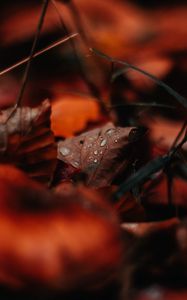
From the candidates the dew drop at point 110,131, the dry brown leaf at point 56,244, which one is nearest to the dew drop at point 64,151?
the dew drop at point 110,131

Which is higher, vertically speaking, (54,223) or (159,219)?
(54,223)

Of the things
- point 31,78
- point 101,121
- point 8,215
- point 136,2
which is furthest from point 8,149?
point 136,2

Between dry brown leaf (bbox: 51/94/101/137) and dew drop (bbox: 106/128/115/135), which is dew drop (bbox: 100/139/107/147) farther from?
dry brown leaf (bbox: 51/94/101/137)

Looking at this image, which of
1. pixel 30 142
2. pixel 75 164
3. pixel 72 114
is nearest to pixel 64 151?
pixel 75 164

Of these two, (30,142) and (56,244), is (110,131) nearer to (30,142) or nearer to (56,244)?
(30,142)

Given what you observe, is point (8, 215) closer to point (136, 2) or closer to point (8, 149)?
point (8, 149)

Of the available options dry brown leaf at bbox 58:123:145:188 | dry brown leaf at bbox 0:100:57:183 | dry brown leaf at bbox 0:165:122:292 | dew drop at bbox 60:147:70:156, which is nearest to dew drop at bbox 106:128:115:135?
dry brown leaf at bbox 58:123:145:188
